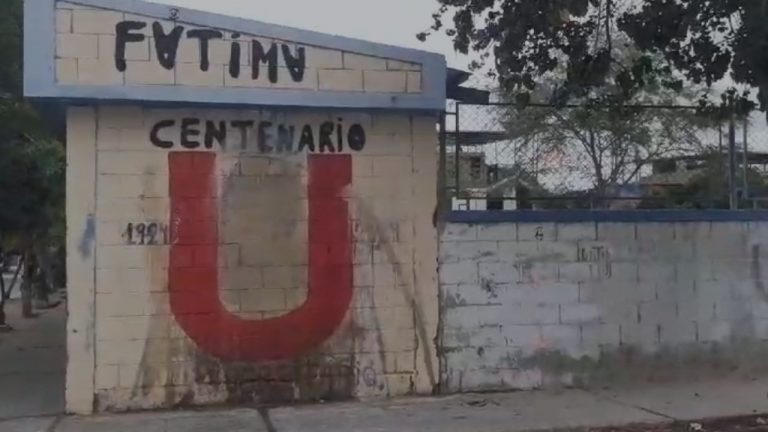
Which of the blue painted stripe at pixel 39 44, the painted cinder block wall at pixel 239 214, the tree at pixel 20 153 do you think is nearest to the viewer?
the blue painted stripe at pixel 39 44

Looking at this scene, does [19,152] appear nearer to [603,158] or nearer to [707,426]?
[603,158]

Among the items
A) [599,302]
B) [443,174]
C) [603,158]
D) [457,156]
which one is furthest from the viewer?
[603,158]

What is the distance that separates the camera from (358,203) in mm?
9328

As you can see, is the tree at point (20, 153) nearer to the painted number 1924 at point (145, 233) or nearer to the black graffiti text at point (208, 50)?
the black graffiti text at point (208, 50)

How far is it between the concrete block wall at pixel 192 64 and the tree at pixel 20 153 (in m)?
2.28

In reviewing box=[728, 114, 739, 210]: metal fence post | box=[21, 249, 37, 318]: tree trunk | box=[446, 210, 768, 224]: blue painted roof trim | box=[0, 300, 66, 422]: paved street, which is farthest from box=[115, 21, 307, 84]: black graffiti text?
box=[21, 249, 37, 318]: tree trunk

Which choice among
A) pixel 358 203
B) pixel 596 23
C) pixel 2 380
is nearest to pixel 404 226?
pixel 358 203

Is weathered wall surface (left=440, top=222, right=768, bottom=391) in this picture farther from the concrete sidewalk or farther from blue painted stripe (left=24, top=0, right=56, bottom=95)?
blue painted stripe (left=24, top=0, right=56, bottom=95)

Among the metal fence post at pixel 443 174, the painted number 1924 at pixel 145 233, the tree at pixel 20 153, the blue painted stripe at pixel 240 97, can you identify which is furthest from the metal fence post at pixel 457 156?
the tree at pixel 20 153

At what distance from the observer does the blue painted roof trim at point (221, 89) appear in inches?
333

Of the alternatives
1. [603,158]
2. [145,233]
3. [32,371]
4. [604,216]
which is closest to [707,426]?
[604,216]

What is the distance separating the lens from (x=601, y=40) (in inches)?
401

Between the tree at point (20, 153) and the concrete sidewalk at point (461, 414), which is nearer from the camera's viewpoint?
the concrete sidewalk at point (461, 414)

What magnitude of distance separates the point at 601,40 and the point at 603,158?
4.36ft
